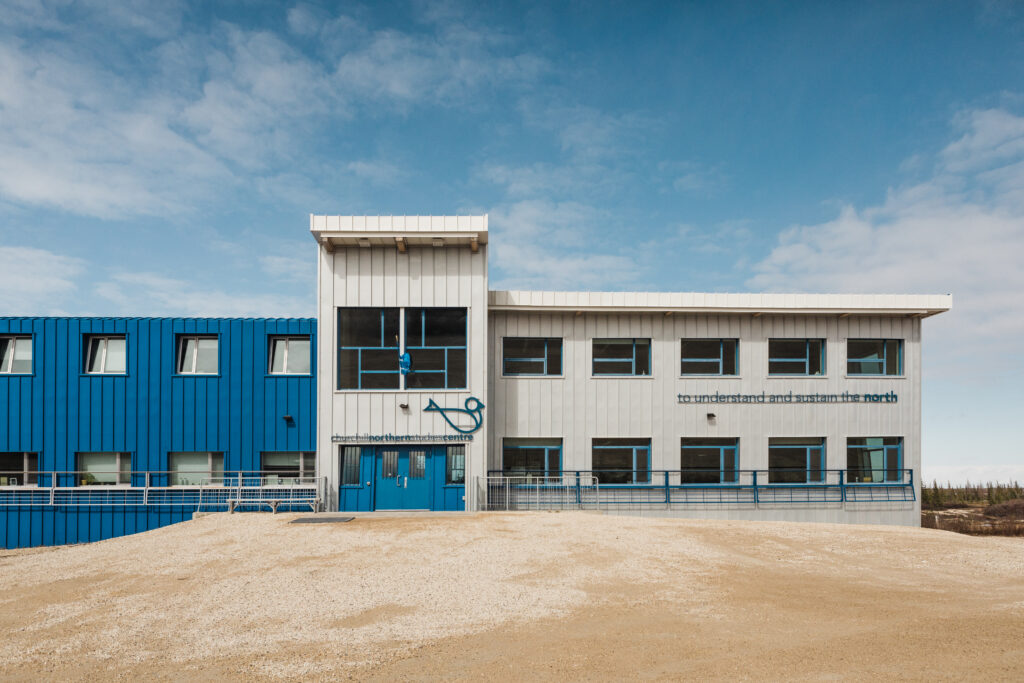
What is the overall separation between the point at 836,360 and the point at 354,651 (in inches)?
Result: 747

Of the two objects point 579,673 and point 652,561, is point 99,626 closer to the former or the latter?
point 579,673

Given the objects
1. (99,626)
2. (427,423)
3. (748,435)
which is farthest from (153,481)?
(748,435)

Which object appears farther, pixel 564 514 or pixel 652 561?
pixel 564 514

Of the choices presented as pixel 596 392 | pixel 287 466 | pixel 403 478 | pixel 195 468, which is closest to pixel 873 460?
pixel 596 392

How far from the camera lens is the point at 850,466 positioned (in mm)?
21328

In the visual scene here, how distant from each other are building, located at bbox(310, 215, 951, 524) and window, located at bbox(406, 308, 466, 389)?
0.04 meters

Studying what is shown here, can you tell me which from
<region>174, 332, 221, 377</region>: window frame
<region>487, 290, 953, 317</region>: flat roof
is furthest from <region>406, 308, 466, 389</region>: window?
<region>174, 332, 221, 377</region>: window frame

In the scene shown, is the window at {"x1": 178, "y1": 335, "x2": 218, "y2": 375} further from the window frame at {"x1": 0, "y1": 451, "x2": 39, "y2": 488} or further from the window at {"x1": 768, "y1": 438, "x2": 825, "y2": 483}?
the window at {"x1": 768, "y1": 438, "x2": 825, "y2": 483}

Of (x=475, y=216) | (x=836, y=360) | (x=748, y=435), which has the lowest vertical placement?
(x=748, y=435)

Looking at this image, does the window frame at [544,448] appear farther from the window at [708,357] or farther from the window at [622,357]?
the window at [708,357]

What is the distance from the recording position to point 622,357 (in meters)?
21.2

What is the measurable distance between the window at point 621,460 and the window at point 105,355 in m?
15.2

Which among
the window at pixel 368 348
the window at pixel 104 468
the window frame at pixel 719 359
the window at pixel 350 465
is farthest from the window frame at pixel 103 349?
the window frame at pixel 719 359

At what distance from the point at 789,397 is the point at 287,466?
645 inches
